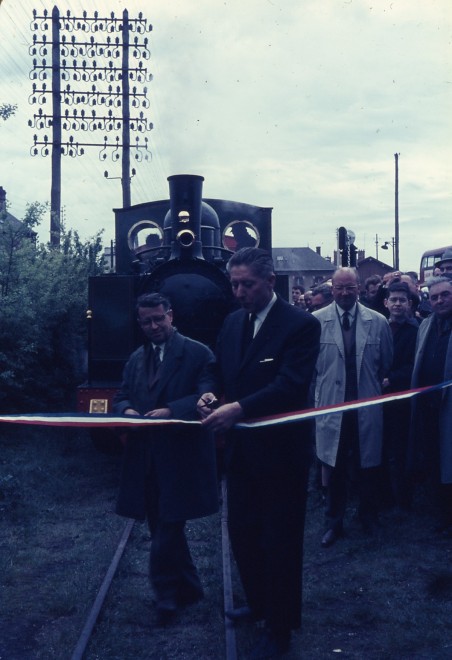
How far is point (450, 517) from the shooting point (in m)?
6.19

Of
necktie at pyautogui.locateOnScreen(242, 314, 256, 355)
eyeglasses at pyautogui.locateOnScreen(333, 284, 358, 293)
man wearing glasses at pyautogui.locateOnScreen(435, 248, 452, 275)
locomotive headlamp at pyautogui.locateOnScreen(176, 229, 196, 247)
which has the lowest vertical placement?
necktie at pyautogui.locateOnScreen(242, 314, 256, 355)

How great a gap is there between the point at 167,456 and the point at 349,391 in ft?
6.64

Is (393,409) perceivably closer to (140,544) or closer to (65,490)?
(140,544)

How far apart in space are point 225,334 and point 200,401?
0.41 meters

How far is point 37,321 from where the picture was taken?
37.1ft

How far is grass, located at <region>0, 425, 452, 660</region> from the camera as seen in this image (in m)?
4.28

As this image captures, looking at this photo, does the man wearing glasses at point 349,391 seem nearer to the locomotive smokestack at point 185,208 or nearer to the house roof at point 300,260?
the locomotive smokestack at point 185,208

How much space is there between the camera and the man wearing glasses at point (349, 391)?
20.0ft

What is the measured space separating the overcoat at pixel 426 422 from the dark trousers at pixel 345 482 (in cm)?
39

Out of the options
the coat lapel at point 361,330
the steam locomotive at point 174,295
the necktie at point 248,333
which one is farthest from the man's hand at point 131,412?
the steam locomotive at point 174,295

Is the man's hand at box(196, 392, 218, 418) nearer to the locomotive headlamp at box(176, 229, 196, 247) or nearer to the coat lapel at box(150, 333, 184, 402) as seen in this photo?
the coat lapel at box(150, 333, 184, 402)

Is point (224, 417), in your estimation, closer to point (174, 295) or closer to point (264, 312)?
point (264, 312)

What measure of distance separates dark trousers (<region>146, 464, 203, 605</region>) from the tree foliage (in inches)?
211

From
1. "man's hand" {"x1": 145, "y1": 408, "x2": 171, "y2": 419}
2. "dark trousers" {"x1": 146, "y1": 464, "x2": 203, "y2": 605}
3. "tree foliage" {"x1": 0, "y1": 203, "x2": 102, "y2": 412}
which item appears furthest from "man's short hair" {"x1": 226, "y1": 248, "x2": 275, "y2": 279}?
"tree foliage" {"x1": 0, "y1": 203, "x2": 102, "y2": 412}
